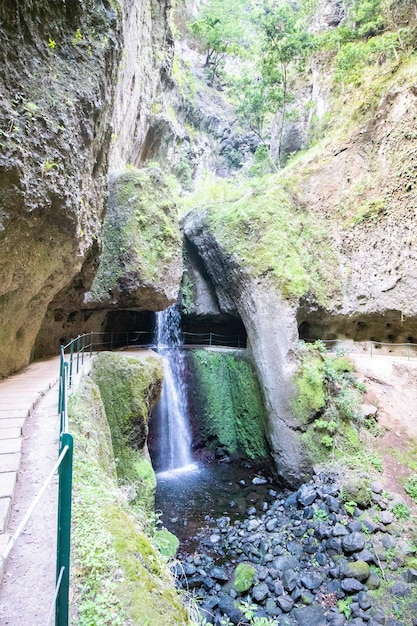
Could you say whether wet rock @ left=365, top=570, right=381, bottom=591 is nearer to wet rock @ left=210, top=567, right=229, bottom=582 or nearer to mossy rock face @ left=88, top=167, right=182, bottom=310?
wet rock @ left=210, top=567, right=229, bottom=582

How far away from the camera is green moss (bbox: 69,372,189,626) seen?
2.09 meters

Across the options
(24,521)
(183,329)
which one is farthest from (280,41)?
(24,521)

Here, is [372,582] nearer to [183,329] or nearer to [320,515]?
[320,515]

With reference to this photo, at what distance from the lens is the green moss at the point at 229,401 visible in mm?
13484

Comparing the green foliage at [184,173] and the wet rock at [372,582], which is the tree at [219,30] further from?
the wet rock at [372,582]

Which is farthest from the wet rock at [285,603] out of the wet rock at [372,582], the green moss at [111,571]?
the green moss at [111,571]

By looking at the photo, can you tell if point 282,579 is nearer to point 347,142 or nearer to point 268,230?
point 268,230

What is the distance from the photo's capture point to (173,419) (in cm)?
1329

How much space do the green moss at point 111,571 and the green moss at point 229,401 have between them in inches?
416

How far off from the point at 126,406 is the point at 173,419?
5.27 meters

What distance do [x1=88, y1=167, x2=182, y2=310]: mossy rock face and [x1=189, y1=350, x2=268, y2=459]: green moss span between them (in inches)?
132

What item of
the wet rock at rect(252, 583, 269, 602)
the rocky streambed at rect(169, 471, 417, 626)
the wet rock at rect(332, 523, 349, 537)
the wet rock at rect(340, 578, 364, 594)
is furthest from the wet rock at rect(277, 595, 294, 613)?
the wet rock at rect(332, 523, 349, 537)

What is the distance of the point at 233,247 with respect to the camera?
13484mm

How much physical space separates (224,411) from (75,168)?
10802 millimetres
